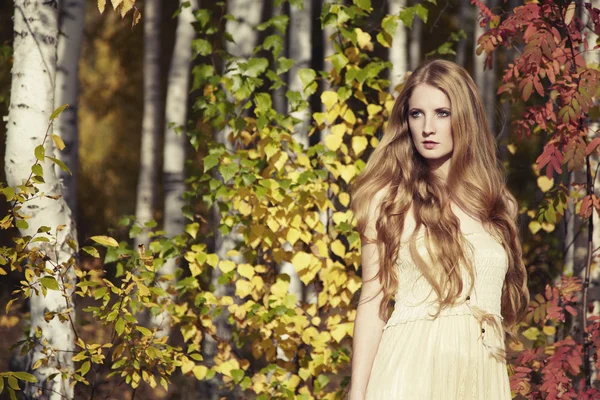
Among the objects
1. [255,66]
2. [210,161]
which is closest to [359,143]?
[255,66]

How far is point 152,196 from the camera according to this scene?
7.81m

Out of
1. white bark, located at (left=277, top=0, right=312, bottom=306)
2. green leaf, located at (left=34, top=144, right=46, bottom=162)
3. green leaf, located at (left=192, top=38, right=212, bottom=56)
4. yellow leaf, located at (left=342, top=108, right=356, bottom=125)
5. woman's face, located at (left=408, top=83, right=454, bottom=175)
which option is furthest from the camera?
white bark, located at (left=277, top=0, right=312, bottom=306)

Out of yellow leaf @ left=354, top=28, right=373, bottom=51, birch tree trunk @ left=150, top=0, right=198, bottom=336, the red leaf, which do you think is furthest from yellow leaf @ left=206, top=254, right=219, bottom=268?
the red leaf

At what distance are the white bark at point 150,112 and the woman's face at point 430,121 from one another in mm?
4807

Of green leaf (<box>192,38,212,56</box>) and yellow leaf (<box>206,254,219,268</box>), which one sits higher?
green leaf (<box>192,38,212,56</box>)

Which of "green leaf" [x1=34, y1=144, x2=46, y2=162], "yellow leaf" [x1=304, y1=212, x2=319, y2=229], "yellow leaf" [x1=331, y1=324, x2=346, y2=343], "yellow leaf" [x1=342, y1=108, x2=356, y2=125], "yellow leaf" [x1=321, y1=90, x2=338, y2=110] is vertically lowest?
"yellow leaf" [x1=331, y1=324, x2=346, y2=343]

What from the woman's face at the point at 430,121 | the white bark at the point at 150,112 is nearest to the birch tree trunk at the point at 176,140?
the white bark at the point at 150,112

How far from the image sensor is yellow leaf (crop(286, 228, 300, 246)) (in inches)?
173

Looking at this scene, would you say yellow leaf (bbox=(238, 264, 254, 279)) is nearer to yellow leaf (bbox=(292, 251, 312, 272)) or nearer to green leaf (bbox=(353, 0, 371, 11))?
yellow leaf (bbox=(292, 251, 312, 272))

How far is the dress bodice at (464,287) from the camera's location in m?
2.65

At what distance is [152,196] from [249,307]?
3578 millimetres

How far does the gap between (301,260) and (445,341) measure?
6.05 ft

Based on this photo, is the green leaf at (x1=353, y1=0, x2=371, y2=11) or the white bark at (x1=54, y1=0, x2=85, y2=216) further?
the green leaf at (x1=353, y1=0, x2=371, y2=11)

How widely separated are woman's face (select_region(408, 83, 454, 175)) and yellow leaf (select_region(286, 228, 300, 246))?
1633 mm
